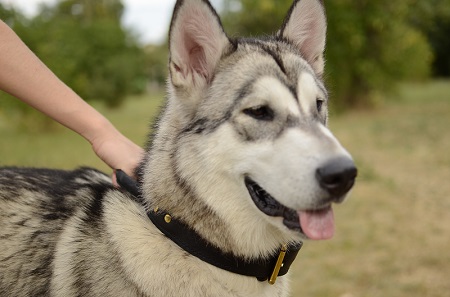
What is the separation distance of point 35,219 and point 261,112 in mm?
1276

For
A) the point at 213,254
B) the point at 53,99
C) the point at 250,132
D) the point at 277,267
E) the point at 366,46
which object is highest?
the point at 366,46

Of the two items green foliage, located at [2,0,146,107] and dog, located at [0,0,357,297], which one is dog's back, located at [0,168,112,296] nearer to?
dog, located at [0,0,357,297]

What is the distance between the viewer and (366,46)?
65.6 feet

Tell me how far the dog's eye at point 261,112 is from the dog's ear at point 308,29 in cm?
65

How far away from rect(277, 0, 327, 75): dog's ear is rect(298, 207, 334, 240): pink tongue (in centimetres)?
98

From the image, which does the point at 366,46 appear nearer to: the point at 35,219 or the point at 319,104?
the point at 319,104

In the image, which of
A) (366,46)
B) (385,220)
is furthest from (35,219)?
(366,46)

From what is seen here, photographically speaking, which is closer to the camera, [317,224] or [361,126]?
[317,224]

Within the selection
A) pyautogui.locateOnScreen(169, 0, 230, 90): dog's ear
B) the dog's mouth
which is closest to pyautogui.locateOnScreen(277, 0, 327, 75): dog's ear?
pyautogui.locateOnScreen(169, 0, 230, 90): dog's ear

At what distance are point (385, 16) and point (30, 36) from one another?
13.3m

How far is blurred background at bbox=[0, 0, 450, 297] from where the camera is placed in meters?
5.59

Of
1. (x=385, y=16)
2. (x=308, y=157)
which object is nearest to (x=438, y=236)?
(x=308, y=157)

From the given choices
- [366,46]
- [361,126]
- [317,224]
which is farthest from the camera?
[366,46]

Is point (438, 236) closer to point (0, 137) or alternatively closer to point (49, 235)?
point (49, 235)
